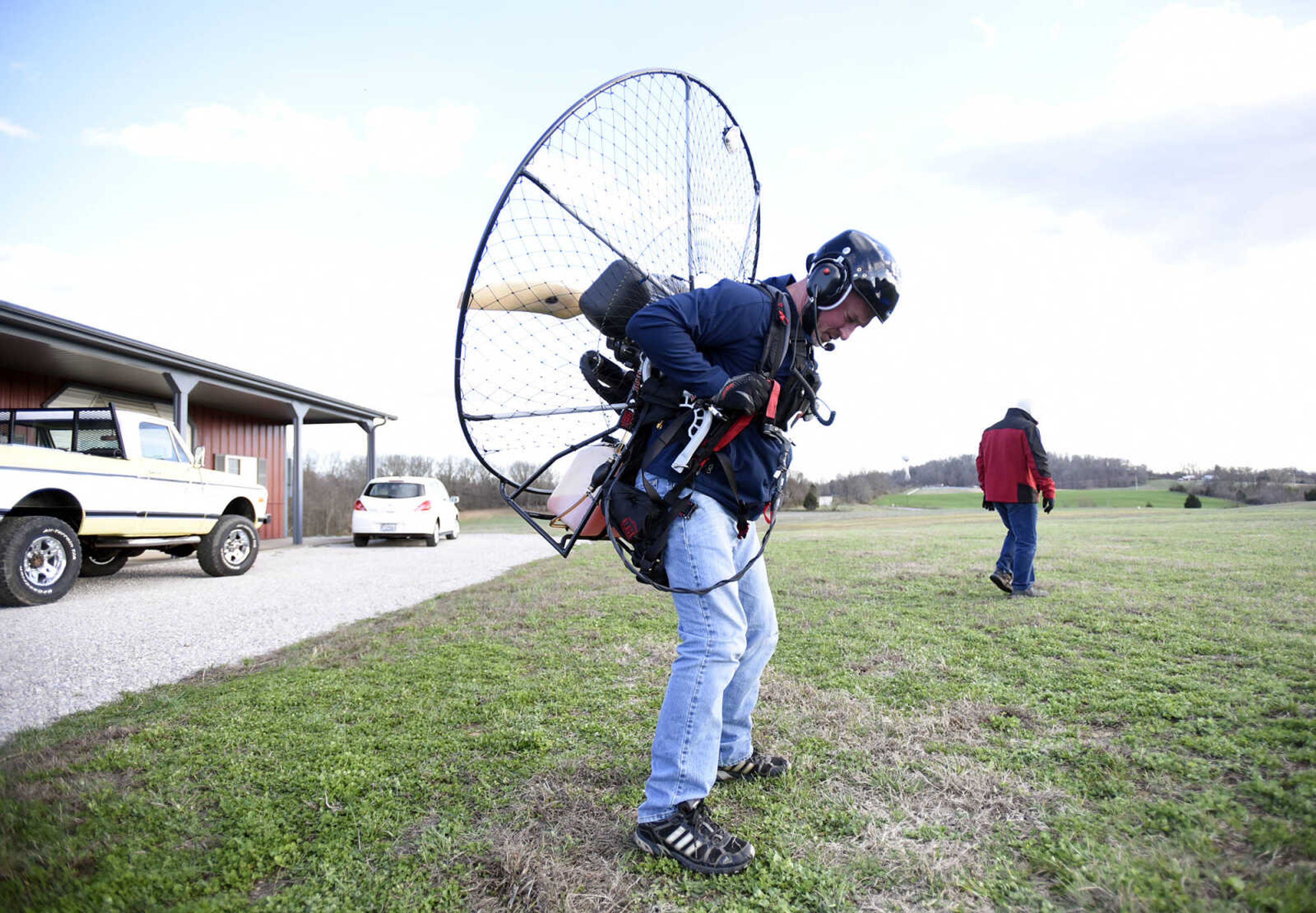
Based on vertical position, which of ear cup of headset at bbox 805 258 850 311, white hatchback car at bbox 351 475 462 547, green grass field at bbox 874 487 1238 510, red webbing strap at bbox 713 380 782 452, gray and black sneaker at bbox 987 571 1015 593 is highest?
ear cup of headset at bbox 805 258 850 311

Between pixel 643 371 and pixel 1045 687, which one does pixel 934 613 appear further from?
pixel 643 371

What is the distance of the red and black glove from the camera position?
7.14ft

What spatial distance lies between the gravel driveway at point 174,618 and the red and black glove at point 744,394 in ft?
12.7

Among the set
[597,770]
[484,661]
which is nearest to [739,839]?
[597,770]

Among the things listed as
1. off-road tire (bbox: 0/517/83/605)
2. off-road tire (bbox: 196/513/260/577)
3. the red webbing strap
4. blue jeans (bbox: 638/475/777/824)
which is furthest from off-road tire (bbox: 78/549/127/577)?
the red webbing strap

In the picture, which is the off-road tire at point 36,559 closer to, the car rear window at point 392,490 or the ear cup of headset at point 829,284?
the car rear window at point 392,490

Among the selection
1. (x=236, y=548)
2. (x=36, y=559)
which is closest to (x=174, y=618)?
(x=36, y=559)

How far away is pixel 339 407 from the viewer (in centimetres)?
1811

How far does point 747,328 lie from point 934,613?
430 centimetres

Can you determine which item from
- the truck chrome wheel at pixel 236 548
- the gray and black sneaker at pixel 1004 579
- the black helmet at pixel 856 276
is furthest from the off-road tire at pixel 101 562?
the gray and black sneaker at pixel 1004 579

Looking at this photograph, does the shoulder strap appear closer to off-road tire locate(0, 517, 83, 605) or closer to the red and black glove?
the red and black glove

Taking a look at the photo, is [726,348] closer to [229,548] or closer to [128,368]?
[229,548]

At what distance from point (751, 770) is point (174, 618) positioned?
6211 millimetres

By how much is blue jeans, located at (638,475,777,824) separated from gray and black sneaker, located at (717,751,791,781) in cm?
44
